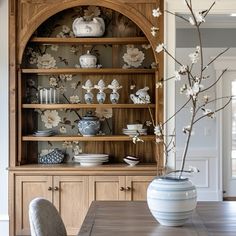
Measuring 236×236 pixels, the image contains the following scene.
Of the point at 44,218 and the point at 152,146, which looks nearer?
the point at 44,218

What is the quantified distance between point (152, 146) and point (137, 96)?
542 mm

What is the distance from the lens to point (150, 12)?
4289 mm

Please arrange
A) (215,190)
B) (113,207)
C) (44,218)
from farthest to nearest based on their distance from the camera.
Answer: (215,190) < (113,207) < (44,218)

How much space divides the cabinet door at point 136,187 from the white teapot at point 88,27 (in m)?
1.40

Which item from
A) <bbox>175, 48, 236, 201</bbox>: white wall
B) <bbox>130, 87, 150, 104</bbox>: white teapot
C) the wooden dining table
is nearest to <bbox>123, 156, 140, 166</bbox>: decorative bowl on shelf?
<bbox>130, 87, 150, 104</bbox>: white teapot

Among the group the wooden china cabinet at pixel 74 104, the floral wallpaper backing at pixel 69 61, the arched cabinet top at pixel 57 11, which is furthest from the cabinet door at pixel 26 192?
the arched cabinet top at pixel 57 11

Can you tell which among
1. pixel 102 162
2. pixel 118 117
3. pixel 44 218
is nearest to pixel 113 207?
pixel 44 218

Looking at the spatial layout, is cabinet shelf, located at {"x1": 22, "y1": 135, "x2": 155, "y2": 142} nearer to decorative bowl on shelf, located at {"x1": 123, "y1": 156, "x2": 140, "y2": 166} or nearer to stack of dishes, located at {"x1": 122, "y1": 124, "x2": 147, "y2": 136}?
stack of dishes, located at {"x1": 122, "y1": 124, "x2": 147, "y2": 136}

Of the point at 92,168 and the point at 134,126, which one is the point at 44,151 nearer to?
the point at 92,168

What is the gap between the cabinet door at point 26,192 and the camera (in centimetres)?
425

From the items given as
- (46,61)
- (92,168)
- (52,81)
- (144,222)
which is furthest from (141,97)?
(144,222)

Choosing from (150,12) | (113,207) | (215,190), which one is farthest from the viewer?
(215,190)

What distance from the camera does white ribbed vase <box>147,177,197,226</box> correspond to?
2225 millimetres

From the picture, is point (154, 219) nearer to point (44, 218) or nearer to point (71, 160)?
point (44, 218)
